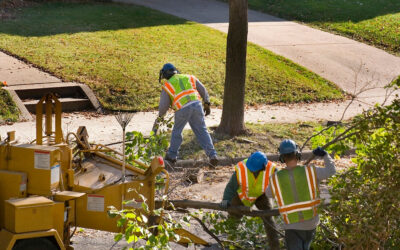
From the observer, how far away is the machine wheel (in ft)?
21.4

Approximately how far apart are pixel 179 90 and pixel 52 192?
435 cm

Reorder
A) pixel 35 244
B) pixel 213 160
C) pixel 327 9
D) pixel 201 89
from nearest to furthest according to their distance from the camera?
pixel 35 244, pixel 213 160, pixel 201 89, pixel 327 9

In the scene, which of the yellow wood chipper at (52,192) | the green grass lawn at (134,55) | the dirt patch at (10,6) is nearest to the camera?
the yellow wood chipper at (52,192)

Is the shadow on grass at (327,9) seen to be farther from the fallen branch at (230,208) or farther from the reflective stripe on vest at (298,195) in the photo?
the reflective stripe on vest at (298,195)

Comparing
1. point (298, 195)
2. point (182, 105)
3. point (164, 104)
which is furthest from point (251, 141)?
point (298, 195)

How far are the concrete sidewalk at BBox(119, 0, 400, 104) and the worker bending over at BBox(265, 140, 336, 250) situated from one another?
980 cm

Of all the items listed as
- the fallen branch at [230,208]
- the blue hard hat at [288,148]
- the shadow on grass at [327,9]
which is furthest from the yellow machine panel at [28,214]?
the shadow on grass at [327,9]

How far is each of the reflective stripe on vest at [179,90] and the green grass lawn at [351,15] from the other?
10957 mm

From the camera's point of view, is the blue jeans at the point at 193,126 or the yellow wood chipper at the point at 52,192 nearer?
the yellow wood chipper at the point at 52,192

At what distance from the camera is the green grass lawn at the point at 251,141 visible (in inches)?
461

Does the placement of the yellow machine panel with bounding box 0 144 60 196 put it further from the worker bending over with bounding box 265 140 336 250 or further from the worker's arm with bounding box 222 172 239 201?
the worker bending over with bounding box 265 140 336 250

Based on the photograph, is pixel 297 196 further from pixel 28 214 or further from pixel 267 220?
pixel 28 214

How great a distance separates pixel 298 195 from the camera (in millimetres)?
6625

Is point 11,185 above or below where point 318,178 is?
below
